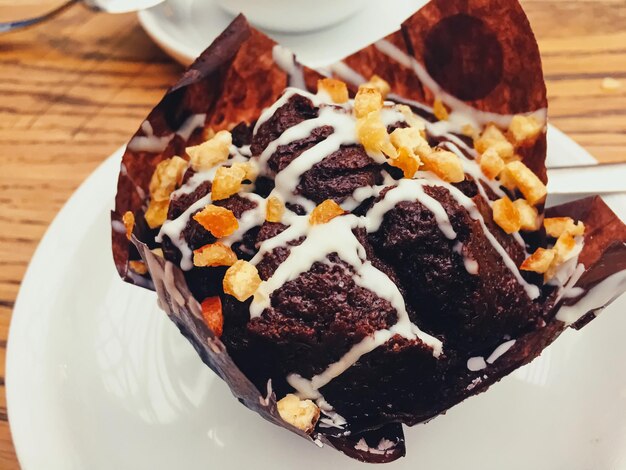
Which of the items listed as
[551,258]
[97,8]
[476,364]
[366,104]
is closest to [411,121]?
[366,104]

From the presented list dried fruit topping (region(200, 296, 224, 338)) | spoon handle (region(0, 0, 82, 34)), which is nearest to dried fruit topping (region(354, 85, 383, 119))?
dried fruit topping (region(200, 296, 224, 338))

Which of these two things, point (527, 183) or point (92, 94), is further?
point (92, 94)

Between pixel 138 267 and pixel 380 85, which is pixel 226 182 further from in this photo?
pixel 380 85

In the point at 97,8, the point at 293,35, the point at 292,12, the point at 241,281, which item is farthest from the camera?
the point at 97,8

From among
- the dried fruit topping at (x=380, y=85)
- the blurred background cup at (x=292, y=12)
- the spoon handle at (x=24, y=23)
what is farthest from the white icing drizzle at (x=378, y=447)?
the spoon handle at (x=24, y=23)

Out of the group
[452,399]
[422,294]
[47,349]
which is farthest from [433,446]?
[47,349]
